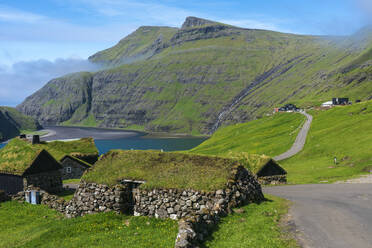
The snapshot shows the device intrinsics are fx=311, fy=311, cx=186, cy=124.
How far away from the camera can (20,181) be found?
48.3 metres

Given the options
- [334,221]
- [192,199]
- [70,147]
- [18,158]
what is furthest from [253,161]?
[70,147]

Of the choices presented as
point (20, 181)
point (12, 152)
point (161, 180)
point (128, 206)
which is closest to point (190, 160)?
point (161, 180)

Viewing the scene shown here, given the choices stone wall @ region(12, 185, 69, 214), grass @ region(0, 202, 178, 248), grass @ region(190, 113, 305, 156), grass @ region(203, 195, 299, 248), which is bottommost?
grass @ region(190, 113, 305, 156)

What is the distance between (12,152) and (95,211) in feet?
110

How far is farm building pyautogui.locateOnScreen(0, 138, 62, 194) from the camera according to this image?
159 ft

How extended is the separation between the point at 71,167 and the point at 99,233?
54.6 m

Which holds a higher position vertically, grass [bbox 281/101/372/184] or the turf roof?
the turf roof

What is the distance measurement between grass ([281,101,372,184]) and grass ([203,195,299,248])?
34.0 metres

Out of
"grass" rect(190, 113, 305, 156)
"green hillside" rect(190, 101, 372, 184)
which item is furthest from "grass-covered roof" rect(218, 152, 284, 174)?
"grass" rect(190, 113, 305, 156)

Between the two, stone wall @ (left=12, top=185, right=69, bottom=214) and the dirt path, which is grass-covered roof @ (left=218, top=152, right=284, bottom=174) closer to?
stone wall @ (left=12, top=185, right=69, bottom=214)

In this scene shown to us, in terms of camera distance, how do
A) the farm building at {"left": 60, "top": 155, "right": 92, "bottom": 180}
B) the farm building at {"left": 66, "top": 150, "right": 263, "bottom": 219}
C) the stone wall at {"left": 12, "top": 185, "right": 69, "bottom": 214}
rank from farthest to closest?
1. the farm building at {"left": 60, "top": 155, "right": 92, "bottom": 180}
2. the stone wall at {"left": 12, "top": 185, "right": 69, "bottom": 214}
3. the farm building at {"left": 66, "top": 150, "right": 263, "bottom": 219}

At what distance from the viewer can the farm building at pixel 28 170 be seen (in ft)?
159

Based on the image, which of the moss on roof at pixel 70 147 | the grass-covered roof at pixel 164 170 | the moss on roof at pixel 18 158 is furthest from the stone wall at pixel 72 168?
the grass-covered roof at pixel 164 170

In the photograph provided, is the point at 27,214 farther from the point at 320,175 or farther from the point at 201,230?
the point at 320,175
